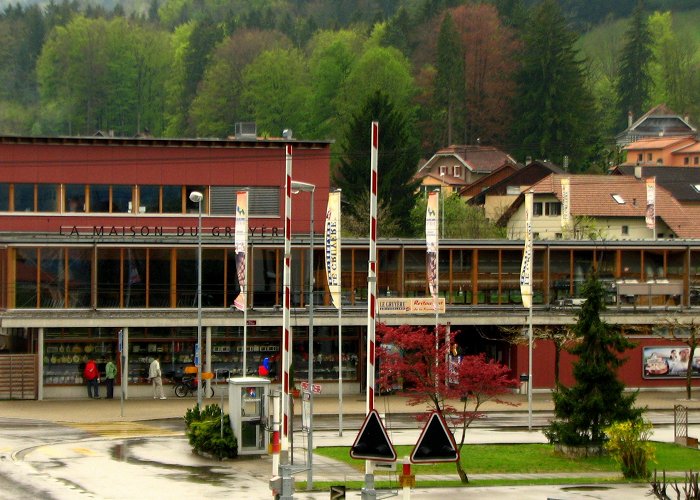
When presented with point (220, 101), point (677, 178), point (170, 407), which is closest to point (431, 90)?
point (220, 101)

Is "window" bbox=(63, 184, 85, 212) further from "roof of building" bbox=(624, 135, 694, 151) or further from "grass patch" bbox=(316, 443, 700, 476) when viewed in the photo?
"roof of building" bbox=(624, 135, 694, 151)

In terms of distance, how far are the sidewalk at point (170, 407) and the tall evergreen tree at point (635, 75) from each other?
137522mm

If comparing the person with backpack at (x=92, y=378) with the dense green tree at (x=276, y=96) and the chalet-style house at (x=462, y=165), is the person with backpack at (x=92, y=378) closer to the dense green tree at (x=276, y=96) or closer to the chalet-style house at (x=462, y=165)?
the chalet-style house at (x=462, y=165)

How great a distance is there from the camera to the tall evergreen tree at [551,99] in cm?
14338

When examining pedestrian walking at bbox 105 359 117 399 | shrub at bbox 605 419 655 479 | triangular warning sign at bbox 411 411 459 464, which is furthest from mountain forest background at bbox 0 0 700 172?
triangular warning sign at bbox 411 411 459 464

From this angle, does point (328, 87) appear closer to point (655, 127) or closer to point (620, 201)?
point (655, 127)

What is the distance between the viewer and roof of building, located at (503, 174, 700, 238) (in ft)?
318

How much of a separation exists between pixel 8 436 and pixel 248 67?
135m

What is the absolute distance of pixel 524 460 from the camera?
38750mm

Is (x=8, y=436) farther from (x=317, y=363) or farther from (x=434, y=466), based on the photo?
(x=317, y=363)

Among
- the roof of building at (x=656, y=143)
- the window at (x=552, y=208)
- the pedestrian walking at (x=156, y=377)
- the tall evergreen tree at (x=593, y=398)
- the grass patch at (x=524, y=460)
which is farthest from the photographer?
the roof of building at (x=656, y=143)

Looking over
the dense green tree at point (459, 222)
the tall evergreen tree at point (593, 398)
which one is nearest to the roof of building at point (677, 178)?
the dense green tree at point (459, 222)

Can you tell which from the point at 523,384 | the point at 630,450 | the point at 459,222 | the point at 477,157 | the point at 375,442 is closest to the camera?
the point at 375,442

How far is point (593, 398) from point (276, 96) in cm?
12642
